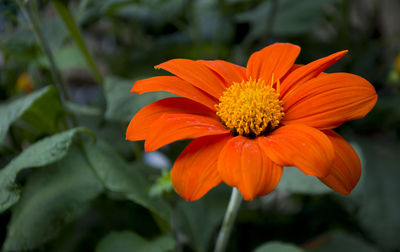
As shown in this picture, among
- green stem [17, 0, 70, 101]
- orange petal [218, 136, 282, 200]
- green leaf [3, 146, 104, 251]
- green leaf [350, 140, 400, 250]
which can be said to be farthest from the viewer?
green leaf [350, 140, 400, 250]

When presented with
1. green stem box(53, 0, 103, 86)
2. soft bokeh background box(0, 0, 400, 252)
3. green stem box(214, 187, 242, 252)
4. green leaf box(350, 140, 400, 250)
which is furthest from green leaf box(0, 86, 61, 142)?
green leaf box(350, 140, 400, 250)

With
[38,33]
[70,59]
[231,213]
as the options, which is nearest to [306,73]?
[231,213]

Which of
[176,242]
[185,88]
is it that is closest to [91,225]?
[176,242]

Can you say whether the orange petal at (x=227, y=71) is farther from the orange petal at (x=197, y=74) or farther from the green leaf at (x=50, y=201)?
the green leaf at (x=50, y=201)

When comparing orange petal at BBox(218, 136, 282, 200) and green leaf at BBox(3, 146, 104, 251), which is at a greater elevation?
orange petal at BBox(218, 136, 282, 200)

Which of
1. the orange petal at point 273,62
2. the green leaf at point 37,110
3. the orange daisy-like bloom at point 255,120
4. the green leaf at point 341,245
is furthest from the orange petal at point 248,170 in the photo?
the green leaf at point 341,245

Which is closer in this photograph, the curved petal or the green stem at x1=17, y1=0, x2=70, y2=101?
the curved petal

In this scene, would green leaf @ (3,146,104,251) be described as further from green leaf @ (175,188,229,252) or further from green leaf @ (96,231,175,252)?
green leaf @ (175,188,229,252)
